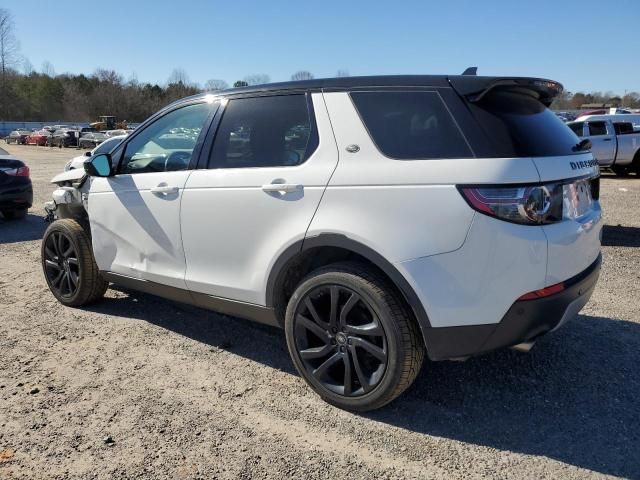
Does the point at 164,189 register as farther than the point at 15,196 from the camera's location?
No

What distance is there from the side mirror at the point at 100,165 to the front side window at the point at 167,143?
103mm

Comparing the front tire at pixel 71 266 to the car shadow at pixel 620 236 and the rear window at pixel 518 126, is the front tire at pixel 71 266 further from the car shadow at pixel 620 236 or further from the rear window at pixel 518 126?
the car shadow at pixel 620 236

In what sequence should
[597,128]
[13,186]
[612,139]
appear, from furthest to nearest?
[597,128], [612,139], [13,186]

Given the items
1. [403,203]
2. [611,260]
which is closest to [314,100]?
[403,203]

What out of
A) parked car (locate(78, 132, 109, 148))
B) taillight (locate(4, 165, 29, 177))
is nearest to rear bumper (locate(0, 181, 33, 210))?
taillight (locate(4, 165, 29, 177))

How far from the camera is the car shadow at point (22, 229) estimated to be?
8.02 metres

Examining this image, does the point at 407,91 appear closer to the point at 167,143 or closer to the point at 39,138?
the point at 167,143

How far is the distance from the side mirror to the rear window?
283cm

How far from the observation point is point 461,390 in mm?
3117

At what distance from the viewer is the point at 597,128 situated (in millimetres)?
15969

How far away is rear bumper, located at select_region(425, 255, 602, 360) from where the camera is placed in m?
2.47

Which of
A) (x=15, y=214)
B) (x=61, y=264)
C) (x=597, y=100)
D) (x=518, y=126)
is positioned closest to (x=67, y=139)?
(x=15, y=214)

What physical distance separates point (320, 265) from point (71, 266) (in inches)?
106

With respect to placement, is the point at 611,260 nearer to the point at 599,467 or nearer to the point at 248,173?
the point at 599,467
